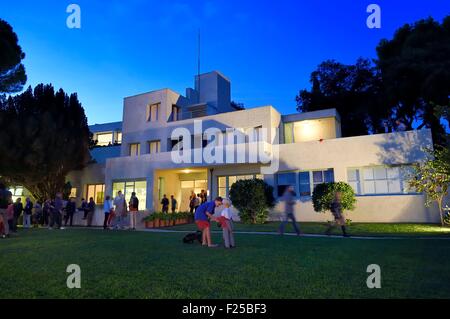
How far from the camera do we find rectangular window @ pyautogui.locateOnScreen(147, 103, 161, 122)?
83.4 ft

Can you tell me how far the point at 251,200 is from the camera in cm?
1633

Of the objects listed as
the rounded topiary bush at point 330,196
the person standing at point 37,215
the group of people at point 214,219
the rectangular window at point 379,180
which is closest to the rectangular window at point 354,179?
the rectangular window at point 379,180

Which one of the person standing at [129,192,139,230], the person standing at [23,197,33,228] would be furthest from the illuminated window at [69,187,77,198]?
the person standing at [129,192,139,230]

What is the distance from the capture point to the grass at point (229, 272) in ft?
12.6

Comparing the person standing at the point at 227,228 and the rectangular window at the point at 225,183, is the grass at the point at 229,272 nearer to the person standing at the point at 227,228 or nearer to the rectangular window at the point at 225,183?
the person standing at the point at 227,228

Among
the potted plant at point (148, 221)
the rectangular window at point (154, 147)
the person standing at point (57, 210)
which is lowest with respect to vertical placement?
the potted plant at point (148, 221)

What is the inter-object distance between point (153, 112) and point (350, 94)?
20.0 metres

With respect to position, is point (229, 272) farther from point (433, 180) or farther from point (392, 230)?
point (433, 180)

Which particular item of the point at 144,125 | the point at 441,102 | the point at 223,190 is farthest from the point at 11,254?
the point at 441,102

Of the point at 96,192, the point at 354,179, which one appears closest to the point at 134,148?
the point at 96,192

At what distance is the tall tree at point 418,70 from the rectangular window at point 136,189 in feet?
65.5

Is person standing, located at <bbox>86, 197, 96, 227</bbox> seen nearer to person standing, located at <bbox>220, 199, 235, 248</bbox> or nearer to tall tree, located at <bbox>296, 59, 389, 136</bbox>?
person standing, located at <bbox>220, 199, 235, 248</bbox>
